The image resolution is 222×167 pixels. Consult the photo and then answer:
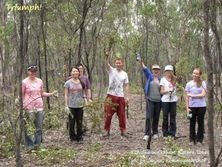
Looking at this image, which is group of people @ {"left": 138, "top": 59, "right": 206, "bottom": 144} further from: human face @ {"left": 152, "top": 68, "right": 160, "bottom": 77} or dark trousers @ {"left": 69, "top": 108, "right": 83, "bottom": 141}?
dark trousers @ {"left": 69, "top": 108, "right": 83, "bottom": 141}

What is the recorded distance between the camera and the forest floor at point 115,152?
19.2 feet

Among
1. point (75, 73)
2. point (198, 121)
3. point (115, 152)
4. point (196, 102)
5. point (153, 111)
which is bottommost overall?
point (115, 152)

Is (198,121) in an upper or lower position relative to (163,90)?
lower

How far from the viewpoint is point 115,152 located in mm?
7461

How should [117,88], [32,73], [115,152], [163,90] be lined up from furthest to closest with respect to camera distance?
[117,88], [163,90], [32,73], [115,152]

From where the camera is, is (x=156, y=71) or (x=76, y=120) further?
(x=156, y=71)

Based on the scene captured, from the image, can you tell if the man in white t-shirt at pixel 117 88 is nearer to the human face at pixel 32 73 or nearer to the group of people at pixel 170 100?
the group of people at pixel 170 100

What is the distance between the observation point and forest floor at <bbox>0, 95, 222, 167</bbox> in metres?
5.87

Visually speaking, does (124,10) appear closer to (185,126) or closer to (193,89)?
(185,126)

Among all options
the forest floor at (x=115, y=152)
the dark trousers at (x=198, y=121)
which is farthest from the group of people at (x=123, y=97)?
the forest floor at (x=115, y=152)

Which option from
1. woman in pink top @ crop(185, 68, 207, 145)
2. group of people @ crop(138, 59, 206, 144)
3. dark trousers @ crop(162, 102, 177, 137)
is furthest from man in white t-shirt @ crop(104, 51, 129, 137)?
woman in pink top @ crop(185, 68, 207, 145)

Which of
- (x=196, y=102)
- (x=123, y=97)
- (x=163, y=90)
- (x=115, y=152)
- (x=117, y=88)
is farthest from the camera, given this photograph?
(x=123, y=97)

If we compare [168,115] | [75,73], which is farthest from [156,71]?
[75,73]

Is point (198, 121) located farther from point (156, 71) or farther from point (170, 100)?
point (156, 71)
